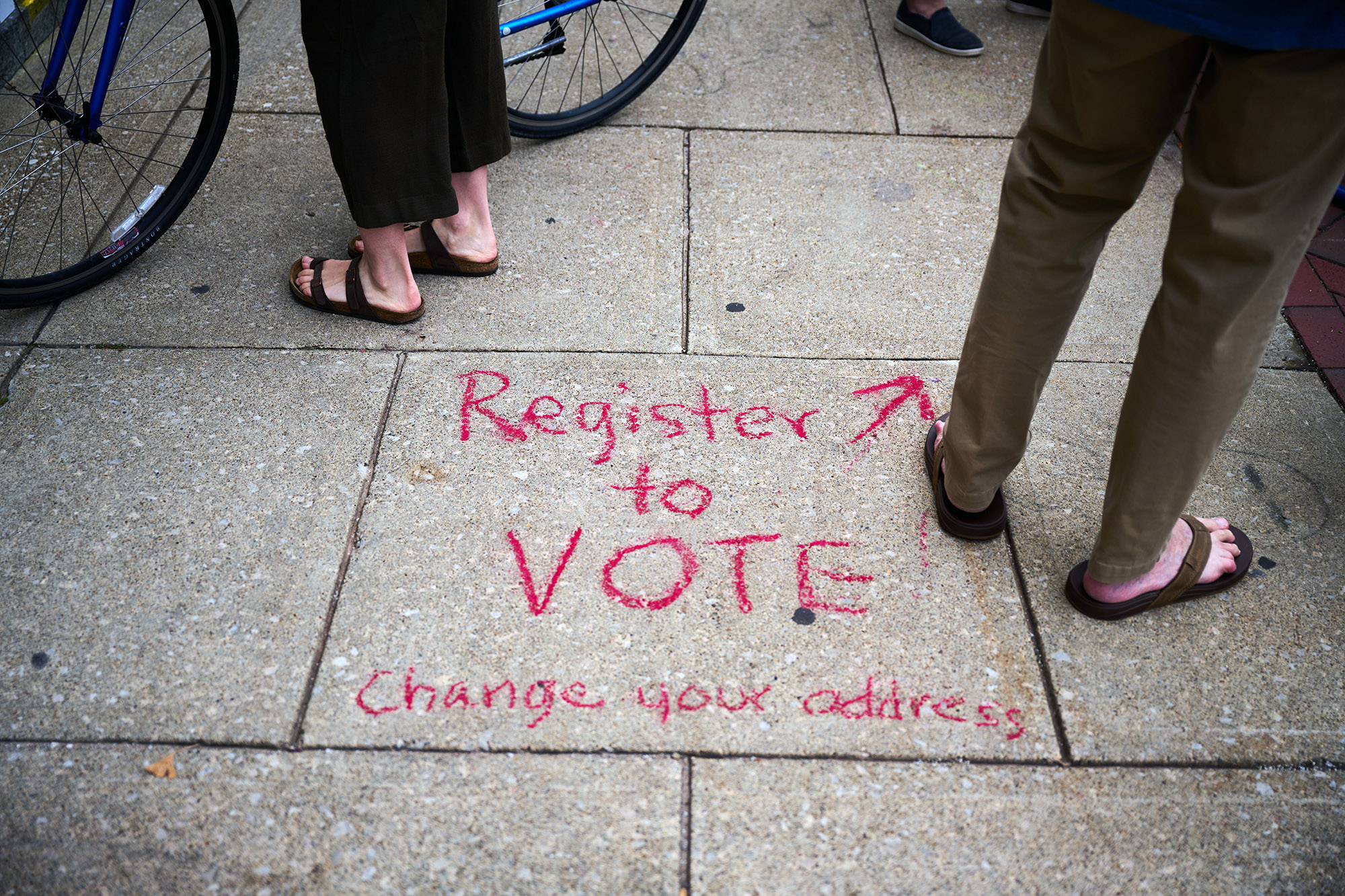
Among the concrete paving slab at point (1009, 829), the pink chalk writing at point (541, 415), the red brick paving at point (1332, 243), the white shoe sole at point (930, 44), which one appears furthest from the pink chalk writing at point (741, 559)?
the white shoe sole at point (930, 44)

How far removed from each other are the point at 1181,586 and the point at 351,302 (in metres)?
2.28

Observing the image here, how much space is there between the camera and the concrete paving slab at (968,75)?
3.65 m

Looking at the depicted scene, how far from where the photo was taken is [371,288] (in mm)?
2717

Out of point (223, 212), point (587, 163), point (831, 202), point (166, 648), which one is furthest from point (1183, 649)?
point (223, 212)

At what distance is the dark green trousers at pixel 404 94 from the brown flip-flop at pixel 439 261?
0.25 meters

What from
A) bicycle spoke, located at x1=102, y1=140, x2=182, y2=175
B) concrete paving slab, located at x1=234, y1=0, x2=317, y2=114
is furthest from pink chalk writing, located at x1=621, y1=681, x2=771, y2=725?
concrete paving slab, located at x1=234, y1=0, x2=317, y2=114

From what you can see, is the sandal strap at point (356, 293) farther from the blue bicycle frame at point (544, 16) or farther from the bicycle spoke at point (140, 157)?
the blue bicycle frame at point (544, 16)

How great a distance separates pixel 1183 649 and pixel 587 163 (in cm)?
247

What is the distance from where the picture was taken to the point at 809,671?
77.4 inches

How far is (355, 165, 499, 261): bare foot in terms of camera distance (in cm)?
287

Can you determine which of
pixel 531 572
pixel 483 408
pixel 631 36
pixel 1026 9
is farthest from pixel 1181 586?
pixel 1026 9

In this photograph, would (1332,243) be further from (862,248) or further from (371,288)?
(371,288)

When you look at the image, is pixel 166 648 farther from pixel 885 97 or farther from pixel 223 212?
pixel 885 97

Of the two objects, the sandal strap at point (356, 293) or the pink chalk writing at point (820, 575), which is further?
the sandal strap at point (356, 293)
